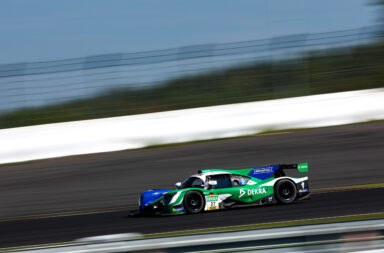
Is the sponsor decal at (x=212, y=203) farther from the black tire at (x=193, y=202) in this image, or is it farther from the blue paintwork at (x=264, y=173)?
the blue paintwork at (x=264, y=173)

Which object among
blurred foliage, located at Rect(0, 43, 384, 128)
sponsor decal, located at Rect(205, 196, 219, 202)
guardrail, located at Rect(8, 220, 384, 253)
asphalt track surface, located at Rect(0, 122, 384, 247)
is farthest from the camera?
blurred foliage, located at Rect(0, 43, 384, 128)

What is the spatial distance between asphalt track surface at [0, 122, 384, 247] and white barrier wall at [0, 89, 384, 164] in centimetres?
22

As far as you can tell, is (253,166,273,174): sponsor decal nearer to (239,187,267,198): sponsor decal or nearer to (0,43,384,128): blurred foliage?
(239,187,267,198): sponsor decal

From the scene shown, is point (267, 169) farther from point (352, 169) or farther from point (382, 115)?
point (382, 115)

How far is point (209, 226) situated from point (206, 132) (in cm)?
660

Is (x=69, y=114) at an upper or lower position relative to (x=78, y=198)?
upper

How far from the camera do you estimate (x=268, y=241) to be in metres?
4.09

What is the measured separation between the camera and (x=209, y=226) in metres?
7.20

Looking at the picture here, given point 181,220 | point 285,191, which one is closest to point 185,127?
point 285,191

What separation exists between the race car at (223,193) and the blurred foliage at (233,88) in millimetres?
6279

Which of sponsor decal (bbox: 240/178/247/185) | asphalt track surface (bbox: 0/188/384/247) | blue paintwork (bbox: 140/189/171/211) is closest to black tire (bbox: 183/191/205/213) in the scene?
asphalt track surface (bbox: 0/188/384/247)

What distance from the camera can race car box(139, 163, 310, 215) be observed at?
28.0 feet

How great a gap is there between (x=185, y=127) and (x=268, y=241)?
32.0 ft

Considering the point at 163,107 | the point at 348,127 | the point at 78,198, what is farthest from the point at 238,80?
the point at 78,198
